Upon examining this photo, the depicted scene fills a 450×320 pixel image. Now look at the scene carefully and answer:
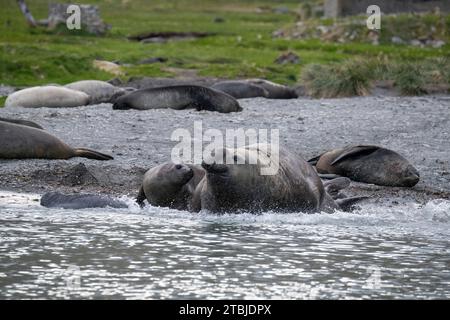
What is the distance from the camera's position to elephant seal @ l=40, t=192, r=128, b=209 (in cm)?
1102

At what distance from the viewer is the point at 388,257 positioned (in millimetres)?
9125

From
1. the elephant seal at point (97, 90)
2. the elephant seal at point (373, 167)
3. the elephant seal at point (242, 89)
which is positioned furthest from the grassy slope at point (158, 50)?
the elephant seal at point (373, 167)

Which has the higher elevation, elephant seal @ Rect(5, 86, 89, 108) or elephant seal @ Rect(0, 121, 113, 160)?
elephant seal @ Rect(0, 121, 113, 160)

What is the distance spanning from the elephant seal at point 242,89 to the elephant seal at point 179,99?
9.09 feet

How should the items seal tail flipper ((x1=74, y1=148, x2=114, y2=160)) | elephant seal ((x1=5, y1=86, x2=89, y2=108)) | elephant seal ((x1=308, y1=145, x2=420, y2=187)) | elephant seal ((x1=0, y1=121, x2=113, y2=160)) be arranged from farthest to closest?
elephant seal ((x1=5, y1=86, x2=89, y2=108))
seal tail flipper ((x1=74, y1=148, x2=114, y2=160))
elephant seal ((x1=0, y1=121, x2=113, y2=160))
elephant seal ((x1=308, y1=145, x2=420, y2=187))

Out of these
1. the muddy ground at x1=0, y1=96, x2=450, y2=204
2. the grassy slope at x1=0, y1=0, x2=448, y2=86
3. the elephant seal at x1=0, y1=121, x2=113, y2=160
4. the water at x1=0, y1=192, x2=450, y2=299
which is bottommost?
the grassy slope at x1=0, y1=0, x2=448, y2=86

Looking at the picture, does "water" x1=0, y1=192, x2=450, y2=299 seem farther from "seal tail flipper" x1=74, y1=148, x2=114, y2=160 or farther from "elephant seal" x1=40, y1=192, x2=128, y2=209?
"seal tail flipper" x1=74, y1=148, x2=114, y2=160

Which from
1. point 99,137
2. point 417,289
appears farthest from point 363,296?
point 99,137

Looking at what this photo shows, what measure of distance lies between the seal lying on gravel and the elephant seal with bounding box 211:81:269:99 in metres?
9.81

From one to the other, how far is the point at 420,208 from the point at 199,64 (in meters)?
14.7

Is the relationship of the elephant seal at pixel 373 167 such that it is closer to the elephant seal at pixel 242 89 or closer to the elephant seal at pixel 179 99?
the elephant seal at pixel 179 99

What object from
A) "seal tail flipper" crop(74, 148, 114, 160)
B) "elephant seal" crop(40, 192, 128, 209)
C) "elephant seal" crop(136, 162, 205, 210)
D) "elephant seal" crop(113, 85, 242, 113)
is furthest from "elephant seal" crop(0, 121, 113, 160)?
"elephant seal" crop(113, 85, 242, 113)

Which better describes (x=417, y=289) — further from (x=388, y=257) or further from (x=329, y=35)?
(x=329, y=35)

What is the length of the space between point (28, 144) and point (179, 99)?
5134 mm
